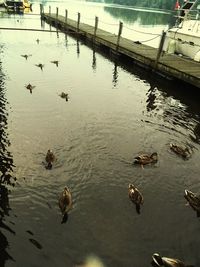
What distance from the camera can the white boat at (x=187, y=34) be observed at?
2283 cm

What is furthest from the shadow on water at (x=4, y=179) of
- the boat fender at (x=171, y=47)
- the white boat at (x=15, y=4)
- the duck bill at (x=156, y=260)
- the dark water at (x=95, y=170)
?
the white boat at (x=15, y=4)

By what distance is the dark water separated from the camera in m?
7.41

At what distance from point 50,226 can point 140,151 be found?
535 centimetres

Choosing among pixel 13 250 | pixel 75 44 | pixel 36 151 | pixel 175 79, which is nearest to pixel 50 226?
pixel 13 250

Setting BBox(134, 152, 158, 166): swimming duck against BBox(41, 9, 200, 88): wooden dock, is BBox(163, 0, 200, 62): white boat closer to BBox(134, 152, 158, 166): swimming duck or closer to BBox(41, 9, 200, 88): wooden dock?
BBox(41, 9, 200, 88): wooden dock

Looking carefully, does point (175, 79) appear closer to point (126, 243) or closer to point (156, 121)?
point (156, 121)

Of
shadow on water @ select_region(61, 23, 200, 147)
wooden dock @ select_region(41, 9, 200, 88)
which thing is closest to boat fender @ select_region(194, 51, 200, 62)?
wooden dock @ select_region(41, 9, 200, 88)

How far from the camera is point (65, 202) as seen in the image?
27.8 ft

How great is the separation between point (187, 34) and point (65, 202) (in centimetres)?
2046

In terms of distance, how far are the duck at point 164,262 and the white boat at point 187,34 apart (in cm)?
1790

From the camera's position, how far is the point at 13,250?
7078 mm

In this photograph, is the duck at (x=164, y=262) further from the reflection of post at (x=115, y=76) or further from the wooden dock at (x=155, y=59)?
the reflection of post at (x=115, y=76)

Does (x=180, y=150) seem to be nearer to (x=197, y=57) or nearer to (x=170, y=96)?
(x=170, y=96)

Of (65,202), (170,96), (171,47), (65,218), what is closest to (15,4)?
(171,47)
